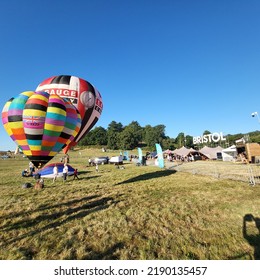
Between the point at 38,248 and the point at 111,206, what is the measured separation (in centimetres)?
384

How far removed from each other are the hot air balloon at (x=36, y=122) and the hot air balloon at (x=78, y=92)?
4.26m

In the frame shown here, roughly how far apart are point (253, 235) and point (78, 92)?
14.5 meters

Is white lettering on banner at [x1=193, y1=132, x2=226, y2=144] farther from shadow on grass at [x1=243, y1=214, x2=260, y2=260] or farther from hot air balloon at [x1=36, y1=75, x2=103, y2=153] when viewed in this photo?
shadow on grass at [x1=243, y1=214, x2=260, y2=260]

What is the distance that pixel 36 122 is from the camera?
9031mm

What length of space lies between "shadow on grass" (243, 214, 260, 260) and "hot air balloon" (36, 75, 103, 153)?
39.6 ft

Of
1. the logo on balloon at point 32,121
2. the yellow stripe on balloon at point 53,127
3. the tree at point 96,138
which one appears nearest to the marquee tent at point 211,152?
the yellow stripe on balloon at point 53,127

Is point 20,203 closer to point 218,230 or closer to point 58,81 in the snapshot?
point 218,230

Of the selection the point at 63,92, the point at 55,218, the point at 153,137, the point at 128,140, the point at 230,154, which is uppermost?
the point at 153,137

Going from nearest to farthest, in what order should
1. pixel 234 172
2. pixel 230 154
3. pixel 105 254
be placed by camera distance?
pixel 105 254, pixel 234 172, pixel 230 154

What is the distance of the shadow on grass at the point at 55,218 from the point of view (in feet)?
19.0

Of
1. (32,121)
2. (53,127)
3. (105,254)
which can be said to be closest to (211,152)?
(53,127)

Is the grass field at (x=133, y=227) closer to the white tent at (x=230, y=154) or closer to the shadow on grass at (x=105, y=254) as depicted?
the shadow on grass at (x=105, y=254)

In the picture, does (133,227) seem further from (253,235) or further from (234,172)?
(234,172)
